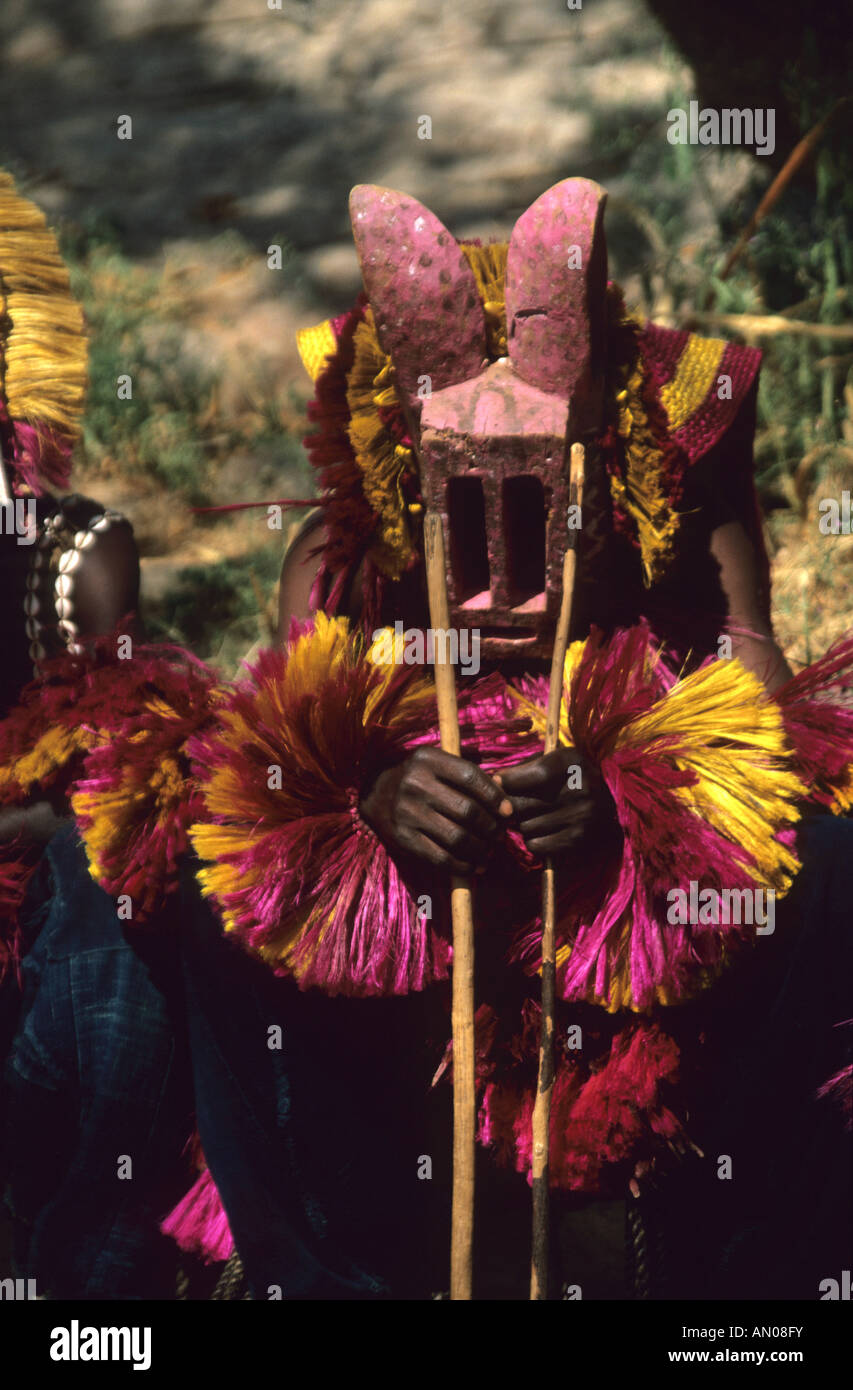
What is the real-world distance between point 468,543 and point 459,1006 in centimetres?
39

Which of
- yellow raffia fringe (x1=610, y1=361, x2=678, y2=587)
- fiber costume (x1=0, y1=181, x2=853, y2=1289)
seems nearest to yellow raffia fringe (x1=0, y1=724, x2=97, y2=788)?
fiber costume (x1=0, y1=181, x2=853, y2=1289)

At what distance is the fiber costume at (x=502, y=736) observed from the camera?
115 centimetres

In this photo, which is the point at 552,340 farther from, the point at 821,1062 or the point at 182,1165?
the point at 182,1165

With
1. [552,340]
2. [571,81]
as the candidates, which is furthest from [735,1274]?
[571,81]

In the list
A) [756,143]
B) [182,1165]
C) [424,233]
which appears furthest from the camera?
[756,143]

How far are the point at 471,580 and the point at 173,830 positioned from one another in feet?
1.15

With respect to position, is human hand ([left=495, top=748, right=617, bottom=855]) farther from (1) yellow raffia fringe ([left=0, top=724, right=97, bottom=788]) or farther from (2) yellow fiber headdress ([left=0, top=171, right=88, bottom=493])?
(2) yellow fiber headdress ([left=0, top=171, right=88, bottom=493])

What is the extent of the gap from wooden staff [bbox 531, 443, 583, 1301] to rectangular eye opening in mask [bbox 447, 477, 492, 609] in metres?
0.08

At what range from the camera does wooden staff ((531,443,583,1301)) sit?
1.13m

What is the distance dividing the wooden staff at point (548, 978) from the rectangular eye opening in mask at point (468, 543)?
81mm

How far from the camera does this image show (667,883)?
1149 millimetres

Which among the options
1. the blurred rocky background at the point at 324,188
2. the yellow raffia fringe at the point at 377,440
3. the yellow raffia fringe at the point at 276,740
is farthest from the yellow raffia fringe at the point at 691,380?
the blurred rocky background at the point at 324,188

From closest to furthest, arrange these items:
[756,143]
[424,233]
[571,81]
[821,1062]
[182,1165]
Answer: [424,233] → [821,1062] → [182,1165] → [756,143] → [571,81]

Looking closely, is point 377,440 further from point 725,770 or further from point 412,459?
point 725,770
